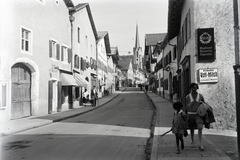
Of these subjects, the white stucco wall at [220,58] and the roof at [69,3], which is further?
the roof at [69,3]

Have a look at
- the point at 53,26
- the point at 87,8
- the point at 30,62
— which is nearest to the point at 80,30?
the point at 87,8

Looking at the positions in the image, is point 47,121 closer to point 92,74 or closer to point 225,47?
point 225,47

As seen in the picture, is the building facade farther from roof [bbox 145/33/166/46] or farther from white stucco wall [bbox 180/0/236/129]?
roof [bbox 145/33/166/46]

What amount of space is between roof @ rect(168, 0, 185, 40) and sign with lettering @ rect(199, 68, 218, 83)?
509 centimetres

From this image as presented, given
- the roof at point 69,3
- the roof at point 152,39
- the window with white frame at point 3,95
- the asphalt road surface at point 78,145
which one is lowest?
the asphalt road surface at point 78,145

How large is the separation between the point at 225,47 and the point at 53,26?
40.9 feet

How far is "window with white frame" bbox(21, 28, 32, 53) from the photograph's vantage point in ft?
50.2

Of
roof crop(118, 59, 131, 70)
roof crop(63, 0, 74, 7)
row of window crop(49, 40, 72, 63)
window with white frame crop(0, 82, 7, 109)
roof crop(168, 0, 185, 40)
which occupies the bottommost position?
window with white frame crop(0, 82, 7, 109)

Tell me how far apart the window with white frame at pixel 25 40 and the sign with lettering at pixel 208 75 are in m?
9.67

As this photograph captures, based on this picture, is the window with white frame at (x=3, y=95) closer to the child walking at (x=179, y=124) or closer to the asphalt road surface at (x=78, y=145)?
the asphalt road surface at (x=78, y=145)

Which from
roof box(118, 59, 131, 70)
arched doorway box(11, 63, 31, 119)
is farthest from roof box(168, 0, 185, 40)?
roof box(118, 59, 131, 70)

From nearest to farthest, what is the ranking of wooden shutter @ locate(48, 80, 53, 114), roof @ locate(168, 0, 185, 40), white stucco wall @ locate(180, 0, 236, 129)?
1. white stucco wall @ locate(180, 0, 236, 129)
2. roof @ locate(168, 0, 185, 40)
3. wooden shutter @ locate(48, 80, 53, 114)

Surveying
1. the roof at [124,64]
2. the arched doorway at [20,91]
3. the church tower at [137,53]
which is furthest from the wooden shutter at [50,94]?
the church tower at [137,53]

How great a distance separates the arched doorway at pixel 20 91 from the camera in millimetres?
14658
